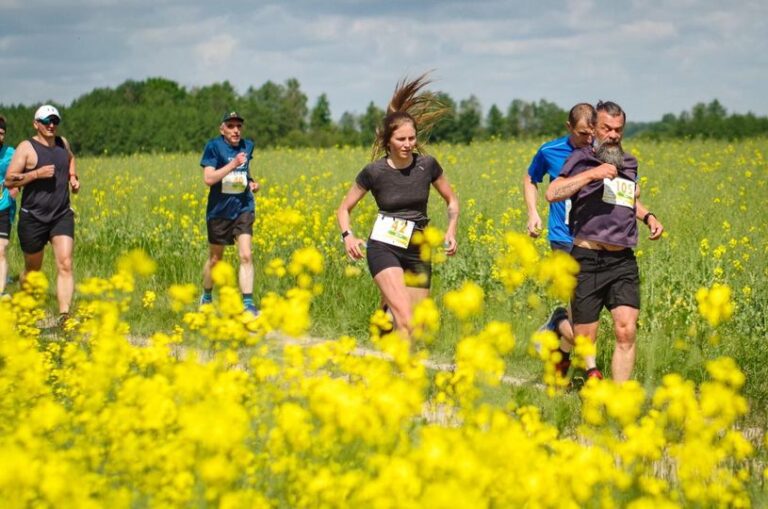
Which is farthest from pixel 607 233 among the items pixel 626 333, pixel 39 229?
pixel 39 229

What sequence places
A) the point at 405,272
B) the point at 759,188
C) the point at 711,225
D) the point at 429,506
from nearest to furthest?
the point at 429,506 → the point at 405,272 → the point at 711,225 → the point at 759,188

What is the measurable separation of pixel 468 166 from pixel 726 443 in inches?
685

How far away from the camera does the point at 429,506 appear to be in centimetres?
243

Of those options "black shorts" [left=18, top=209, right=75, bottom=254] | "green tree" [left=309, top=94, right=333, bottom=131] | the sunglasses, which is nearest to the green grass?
"black shorts" [left=18, top=209, right=75, bottom=254]

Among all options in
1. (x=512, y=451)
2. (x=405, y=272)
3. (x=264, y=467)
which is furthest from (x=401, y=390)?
(x=405, y=272)

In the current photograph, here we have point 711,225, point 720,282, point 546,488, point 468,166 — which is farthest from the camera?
point 468,166

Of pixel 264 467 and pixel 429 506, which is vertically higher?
pixel 429 506

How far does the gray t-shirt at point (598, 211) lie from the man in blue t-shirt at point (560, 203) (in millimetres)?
738

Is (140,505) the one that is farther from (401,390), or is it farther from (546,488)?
(546,488)

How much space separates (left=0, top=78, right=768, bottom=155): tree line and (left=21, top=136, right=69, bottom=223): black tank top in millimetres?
25903

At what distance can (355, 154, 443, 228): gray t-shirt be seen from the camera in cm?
633

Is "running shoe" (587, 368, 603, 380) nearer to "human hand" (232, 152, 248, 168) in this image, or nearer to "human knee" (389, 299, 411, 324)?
"human knee" (389, 299, 411, 324)

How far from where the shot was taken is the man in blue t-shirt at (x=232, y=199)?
8.30 metres

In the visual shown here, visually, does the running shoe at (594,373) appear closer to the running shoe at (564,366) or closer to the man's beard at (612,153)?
the running shoe at (564,366)
